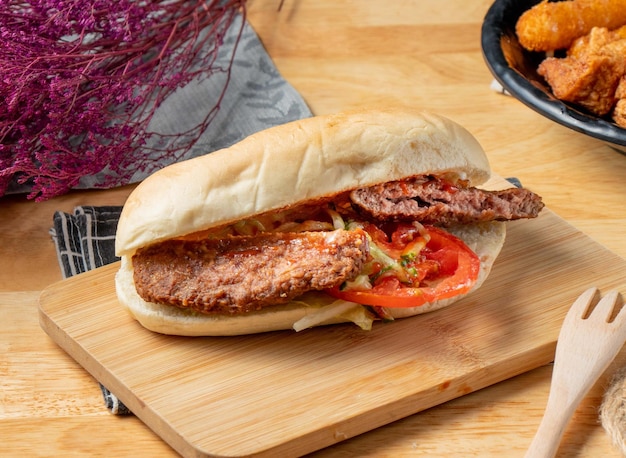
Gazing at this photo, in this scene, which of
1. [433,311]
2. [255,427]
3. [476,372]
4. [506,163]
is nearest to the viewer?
[255,427]

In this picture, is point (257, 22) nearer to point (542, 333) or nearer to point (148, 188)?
point (148, 188)

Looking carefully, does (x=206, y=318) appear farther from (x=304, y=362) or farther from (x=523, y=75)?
(x=523, y=75)

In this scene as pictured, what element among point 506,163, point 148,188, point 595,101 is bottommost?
point 506,163

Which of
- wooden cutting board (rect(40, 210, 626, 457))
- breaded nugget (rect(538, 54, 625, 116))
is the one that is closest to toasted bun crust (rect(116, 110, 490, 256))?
wooden cutting board (rect(40, 210, 626, 457))

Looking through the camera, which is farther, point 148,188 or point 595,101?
point 595,101

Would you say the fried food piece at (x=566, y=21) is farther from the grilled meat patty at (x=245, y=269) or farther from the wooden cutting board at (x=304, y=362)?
the grilled meat patty at (x=245, y=269)

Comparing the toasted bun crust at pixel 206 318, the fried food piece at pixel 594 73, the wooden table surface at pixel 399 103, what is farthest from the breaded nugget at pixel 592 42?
the toasted bun crust at pixel 206 318

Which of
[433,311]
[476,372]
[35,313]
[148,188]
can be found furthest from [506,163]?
[35,313]
